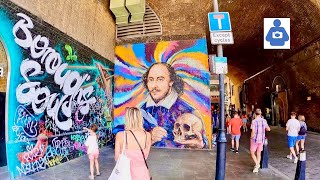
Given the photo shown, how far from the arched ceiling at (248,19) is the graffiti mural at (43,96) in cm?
396

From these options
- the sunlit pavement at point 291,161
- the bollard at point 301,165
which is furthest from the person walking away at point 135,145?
the sunlit pavement at point 291,161

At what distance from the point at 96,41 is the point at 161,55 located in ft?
9.33

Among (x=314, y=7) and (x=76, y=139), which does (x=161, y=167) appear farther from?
(x=314, y=7)

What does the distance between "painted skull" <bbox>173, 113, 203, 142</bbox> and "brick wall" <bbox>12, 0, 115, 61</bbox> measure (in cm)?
410

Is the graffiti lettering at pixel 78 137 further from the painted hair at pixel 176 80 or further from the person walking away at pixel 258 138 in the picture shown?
the person walking away at pixel 258 138

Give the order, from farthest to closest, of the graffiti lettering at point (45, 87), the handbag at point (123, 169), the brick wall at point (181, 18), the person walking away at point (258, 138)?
the brick wall at point (181, 18)
the person walking away at point (258, 138)
the graffiti lettering at point (45, 87)
the handbag at point (123, 169)

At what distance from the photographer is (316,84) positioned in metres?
15.4

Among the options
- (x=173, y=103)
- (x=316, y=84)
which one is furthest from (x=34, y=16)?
(x=316, y=84)

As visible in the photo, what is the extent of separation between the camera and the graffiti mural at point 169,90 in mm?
12367

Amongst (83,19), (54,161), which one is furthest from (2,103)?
(83,19)

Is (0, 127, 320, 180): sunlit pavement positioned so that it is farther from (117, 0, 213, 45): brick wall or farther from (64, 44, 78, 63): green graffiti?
(117, 0, 213, 45): brick wall

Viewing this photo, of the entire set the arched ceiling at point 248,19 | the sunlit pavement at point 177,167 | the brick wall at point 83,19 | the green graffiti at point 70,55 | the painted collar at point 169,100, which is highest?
the arched ceiling at point 248,19

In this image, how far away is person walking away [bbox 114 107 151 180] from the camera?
3768mm

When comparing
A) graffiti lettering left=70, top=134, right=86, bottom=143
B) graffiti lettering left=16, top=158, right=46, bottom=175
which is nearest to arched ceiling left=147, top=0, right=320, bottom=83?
graffiti lettering left=70, top=134, right=86, bottom=143
